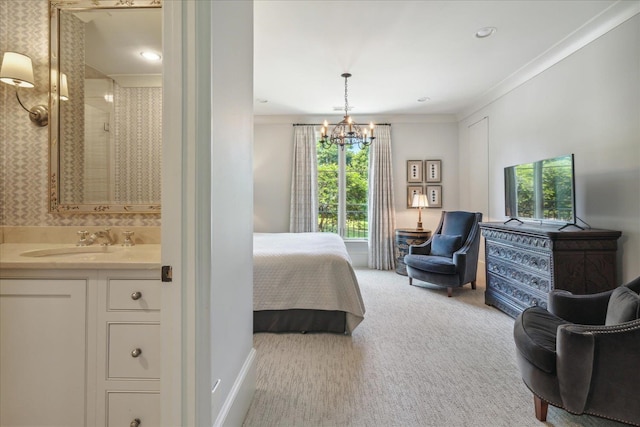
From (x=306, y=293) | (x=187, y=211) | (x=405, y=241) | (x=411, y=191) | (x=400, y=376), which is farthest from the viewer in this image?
(x=411, y=191)

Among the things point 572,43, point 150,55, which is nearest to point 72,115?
point 150,55

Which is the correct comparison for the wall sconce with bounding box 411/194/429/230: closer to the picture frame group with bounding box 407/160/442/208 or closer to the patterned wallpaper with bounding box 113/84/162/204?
the picture frame group with bounding box 407/160/442/208

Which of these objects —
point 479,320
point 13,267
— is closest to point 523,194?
point 479,320

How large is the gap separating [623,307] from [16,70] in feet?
11.2

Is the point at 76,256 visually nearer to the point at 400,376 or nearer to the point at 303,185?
the point at 400,376

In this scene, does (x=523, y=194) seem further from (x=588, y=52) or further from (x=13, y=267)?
(x=13, y=267)

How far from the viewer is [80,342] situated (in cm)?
125

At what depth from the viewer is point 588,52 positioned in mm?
2814

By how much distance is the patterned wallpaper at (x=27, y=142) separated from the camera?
1.68 metres

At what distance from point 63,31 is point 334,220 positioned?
448cm

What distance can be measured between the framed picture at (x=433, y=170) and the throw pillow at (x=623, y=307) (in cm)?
398

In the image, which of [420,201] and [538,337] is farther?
[420,201]

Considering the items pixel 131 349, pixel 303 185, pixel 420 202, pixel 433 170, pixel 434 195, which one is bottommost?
pixel 131 349

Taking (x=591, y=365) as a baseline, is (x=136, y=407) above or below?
below
